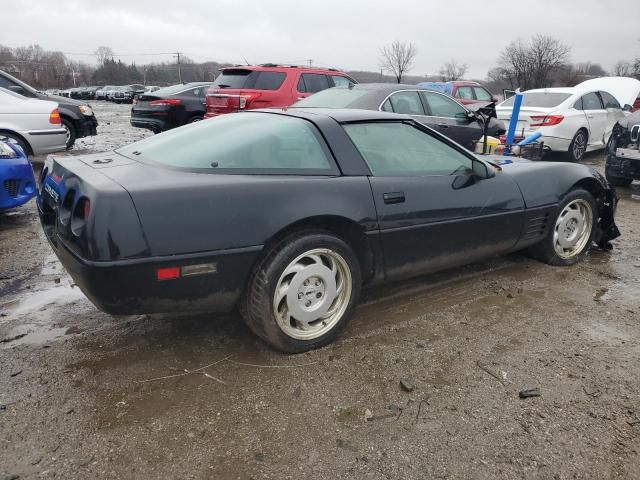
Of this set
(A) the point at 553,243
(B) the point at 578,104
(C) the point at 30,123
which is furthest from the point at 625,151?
(C) the point at 30,123

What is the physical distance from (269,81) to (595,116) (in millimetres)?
6491

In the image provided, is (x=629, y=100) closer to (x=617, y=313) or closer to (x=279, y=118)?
(x=617, y=313)

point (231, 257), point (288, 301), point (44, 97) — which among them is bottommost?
point (288, 301)

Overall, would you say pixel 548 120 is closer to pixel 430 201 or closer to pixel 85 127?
pixel 430 201

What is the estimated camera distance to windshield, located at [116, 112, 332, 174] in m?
2.62

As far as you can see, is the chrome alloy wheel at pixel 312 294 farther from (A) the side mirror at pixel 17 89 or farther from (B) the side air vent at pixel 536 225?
(A) the side mirror at pixel 17 89

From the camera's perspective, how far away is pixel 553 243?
401 cm

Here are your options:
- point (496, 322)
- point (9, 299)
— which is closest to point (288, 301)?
point (496, 322)

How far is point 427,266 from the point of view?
3.22 meters

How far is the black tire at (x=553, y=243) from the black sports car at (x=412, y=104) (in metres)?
2.99

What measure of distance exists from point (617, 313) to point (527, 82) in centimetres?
3813

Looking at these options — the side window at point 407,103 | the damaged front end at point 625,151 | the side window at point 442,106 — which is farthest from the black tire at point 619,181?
the side window at point 407,103

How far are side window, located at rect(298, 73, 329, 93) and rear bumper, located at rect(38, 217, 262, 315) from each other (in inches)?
278

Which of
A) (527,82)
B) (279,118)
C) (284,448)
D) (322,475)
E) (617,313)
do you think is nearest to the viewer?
(322,475)
